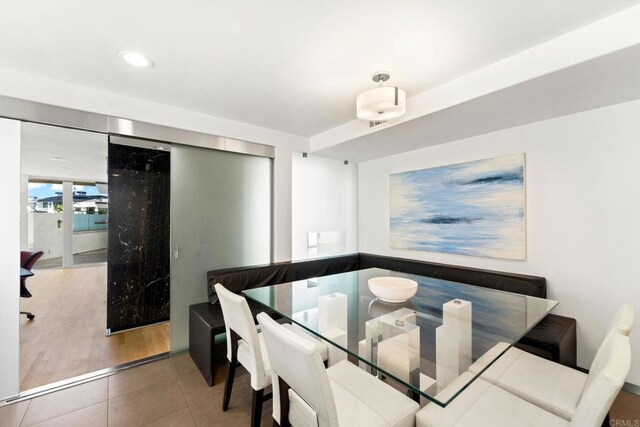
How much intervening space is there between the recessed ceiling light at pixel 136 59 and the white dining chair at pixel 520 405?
8.42ft

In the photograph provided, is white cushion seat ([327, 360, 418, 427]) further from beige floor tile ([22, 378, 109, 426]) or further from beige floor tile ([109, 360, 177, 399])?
beige floor tile ([22, 378, 109, 426])

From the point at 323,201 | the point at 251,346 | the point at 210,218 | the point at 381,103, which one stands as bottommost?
the point at 251,346

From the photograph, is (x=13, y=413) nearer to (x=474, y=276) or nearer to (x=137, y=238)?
(x=137, y=238)

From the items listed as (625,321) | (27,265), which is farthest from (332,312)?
(27,265)

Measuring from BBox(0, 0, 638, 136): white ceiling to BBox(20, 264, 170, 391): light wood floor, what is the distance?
8.10 feet

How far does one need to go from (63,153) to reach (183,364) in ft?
10.8

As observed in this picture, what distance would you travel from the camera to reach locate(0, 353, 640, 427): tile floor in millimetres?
1790

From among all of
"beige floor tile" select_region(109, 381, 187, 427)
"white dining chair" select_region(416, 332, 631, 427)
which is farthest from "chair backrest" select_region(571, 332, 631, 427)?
"beige floor tile" select_region(109, 381, 187, 427)

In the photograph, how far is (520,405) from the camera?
1234 millimetres

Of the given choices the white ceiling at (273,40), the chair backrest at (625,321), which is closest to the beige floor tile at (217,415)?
the chair backrest at (625,321)

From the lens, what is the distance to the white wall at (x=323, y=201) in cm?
371

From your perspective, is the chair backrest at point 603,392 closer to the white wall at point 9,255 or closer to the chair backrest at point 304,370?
the chair backrest at point 304,370

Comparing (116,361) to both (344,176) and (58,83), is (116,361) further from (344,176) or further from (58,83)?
(344,176)

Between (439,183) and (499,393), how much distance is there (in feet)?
7.64
